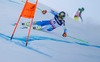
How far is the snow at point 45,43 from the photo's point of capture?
1237 mm

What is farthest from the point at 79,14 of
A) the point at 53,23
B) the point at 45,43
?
the point at 45,43

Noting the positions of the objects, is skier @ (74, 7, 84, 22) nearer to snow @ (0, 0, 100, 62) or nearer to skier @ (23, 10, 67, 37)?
snow @ (0, 0, 100, 62)

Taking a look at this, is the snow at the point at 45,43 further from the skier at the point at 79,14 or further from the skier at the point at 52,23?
the skier at the point at 79,14

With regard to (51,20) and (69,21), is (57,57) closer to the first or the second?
(51,20)

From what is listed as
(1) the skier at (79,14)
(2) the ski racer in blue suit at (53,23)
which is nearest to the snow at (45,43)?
(2) the ski racer in blue suit at (53,23)

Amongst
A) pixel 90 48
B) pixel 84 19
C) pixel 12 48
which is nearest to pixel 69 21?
pixel 84 19

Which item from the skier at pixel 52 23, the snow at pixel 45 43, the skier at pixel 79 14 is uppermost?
the skier at pixel 79 14

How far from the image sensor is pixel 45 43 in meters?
1.53

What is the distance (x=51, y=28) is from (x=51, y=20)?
0.06 m

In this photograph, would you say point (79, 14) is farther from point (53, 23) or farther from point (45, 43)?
point (45, 43)

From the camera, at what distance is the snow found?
1237 mm

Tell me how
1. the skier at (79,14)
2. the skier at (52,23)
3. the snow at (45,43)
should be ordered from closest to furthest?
1. the snow at (45,43)
2. the skier at (52,23)
3. the skier at (79,14)

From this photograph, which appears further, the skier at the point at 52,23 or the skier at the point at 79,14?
the skier at the point at 79,14

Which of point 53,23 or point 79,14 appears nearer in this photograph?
point 53,23
